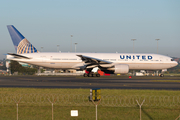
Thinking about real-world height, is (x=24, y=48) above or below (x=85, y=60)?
above

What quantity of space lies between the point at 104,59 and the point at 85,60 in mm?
4519

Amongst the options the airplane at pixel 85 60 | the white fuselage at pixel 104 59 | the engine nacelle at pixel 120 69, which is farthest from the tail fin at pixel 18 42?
the engine nacelle at pixel 120 69

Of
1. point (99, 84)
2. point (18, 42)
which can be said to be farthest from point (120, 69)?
point (18, 42)

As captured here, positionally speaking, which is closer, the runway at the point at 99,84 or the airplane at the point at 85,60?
the runway at the point at 99,84

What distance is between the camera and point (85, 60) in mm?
42969

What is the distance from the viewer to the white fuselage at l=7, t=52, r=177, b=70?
146 feet

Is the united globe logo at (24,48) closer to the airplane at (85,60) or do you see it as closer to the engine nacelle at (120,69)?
the airplane at (85,60)

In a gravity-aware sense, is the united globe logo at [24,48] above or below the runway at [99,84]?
above

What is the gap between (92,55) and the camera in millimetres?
46094

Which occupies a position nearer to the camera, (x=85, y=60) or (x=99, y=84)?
(x=99, y=84)

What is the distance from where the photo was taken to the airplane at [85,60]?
42719mm

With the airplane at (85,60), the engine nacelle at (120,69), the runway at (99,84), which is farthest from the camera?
the airplane at (85,60)

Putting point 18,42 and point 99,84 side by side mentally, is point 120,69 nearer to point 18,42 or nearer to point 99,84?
point 99,84

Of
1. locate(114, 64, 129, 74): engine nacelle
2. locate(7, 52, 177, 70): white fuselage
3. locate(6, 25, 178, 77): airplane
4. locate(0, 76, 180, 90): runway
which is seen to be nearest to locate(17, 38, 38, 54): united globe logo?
locate(6, 25, 178, 77): airplane
